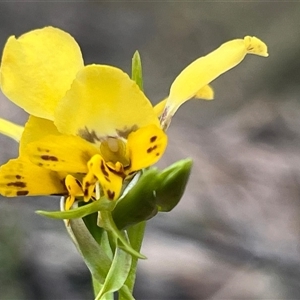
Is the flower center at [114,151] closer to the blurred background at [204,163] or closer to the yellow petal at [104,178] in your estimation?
the yellow petal at [104,178]

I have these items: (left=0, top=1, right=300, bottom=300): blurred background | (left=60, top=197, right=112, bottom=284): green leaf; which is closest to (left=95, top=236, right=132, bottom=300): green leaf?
(left=60, top=197, right=112, bottom=284): green leaf

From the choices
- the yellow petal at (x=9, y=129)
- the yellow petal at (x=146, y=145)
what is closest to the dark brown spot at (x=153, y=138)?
the yellow petal at (x=146, y=145)

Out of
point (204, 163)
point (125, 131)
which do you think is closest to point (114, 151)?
point (125, 131)

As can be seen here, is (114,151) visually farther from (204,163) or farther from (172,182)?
(204,163)

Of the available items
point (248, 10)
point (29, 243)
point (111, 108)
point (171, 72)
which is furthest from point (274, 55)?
point (111, 108)

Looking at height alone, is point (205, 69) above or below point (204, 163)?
below

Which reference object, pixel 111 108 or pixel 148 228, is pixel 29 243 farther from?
pixel 111 108

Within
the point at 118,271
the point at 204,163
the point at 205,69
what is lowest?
the point at 118,271

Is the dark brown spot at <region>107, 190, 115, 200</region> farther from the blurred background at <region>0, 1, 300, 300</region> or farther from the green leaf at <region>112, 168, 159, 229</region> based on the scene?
the blurred background at <region>0, 1, 300, 300</region>
